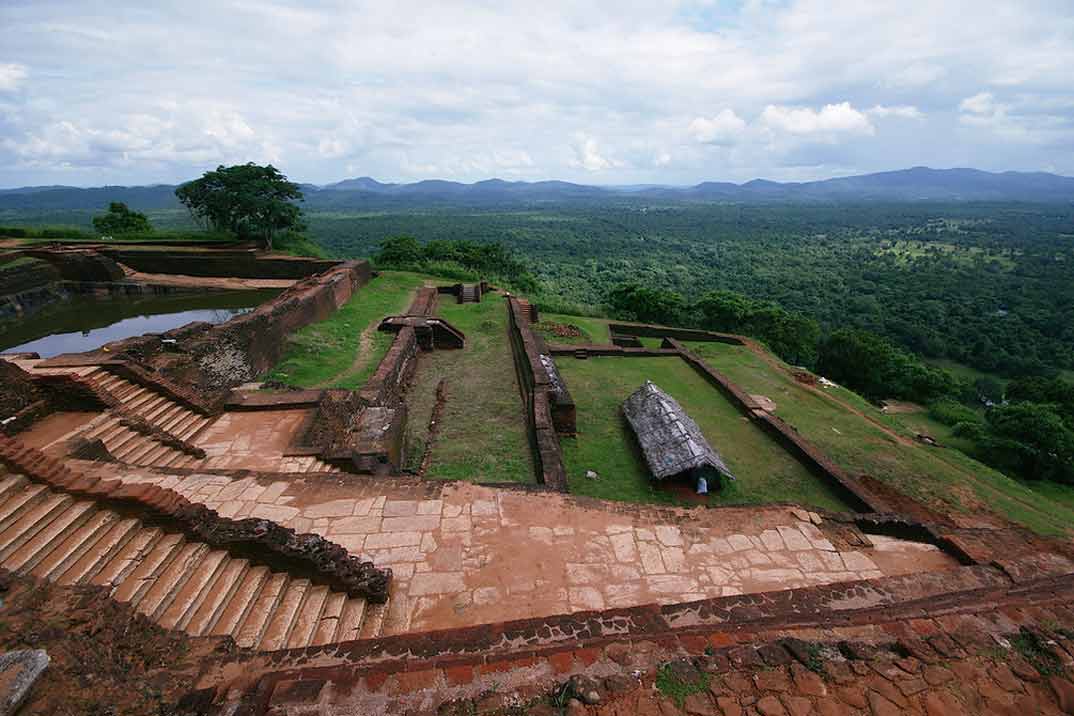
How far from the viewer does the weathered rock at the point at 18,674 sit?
2.56 m

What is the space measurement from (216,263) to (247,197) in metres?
4.91

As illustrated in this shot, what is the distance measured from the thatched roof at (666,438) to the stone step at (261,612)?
5825 mm

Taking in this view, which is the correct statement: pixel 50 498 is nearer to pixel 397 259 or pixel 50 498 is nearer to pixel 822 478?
pixel 822 478

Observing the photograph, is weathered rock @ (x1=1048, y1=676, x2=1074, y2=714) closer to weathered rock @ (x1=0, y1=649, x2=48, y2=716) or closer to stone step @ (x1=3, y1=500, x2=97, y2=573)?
weathered rock @ (x1=0, y1=649, x2=48, y2=716)

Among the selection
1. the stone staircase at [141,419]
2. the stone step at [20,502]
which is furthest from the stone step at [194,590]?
the stone staircase at [141,419]

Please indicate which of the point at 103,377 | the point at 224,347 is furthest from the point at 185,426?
the point at 224,347

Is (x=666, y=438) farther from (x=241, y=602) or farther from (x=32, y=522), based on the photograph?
(x=32, y=522)

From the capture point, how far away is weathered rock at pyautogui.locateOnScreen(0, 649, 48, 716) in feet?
8.39

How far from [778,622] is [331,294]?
16.2 m

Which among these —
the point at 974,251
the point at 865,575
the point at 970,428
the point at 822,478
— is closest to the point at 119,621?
the point at 865,575

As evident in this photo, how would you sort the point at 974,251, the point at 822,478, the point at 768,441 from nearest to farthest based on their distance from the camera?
the point at 822,478
the point at 768,441
the point at 974,251

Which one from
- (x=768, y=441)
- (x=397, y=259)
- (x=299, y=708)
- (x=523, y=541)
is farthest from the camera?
(x=397, y=259)

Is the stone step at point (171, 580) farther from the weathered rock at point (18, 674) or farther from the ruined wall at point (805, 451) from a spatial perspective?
the ruined wall at point (805, 451)

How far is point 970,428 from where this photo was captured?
17469 mm
